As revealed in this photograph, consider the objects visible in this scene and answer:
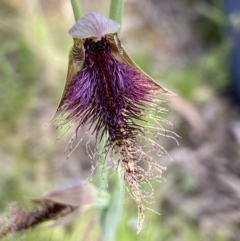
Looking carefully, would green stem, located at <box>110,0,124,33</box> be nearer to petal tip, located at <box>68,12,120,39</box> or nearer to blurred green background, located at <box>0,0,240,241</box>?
petal tip, located at <box>68,12,120,39</box>

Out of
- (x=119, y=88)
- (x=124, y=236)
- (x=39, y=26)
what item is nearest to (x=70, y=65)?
(x=119, y=88)

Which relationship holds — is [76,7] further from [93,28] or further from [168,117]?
[168,117]

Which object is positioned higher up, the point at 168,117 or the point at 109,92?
the point at 109,92

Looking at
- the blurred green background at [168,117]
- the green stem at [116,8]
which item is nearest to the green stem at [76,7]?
the green stem at [116,8]

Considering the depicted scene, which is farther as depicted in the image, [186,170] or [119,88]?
[186,170]

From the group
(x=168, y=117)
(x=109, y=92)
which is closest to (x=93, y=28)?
(x=109, y=92)

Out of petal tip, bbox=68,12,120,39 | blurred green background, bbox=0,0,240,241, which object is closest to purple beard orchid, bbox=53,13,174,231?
petal tip, bbox=68,12,120,39

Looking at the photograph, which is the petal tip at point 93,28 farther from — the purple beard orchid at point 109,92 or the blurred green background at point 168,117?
the blurred green background at point 168,117

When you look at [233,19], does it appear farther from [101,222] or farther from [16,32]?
[101,222]
